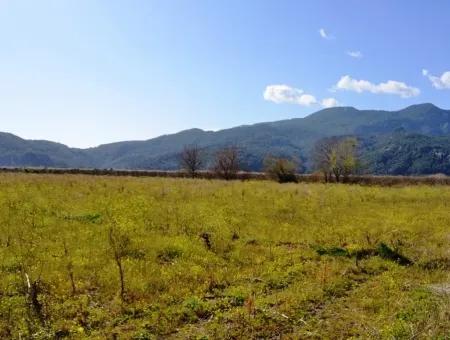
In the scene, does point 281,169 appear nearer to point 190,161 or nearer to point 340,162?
point 340,162

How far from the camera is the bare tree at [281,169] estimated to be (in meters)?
75.3

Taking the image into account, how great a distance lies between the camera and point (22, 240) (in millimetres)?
17984

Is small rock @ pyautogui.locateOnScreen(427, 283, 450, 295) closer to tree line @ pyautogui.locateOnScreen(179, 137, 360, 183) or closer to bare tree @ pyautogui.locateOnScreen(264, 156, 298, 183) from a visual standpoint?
bare tree @ pyautogui.locateOnScreen(264, 156, 298, 183)

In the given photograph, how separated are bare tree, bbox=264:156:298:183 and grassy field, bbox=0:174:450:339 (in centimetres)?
4516

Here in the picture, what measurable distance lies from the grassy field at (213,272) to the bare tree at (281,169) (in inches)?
1778

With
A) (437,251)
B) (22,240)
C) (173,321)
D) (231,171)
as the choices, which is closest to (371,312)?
(173,321)

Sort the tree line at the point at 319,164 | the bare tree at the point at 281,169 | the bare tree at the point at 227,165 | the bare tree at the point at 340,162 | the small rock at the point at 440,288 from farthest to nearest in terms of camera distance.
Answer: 1. the bare tree at the point at 227,165
2. the bare tree at the point at 340,162
3. the tree line at the point at 319,164
4. the bare tree at the point at 281,169
5. the small rock at the point at 440,288

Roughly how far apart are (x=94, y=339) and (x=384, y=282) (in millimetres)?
10211

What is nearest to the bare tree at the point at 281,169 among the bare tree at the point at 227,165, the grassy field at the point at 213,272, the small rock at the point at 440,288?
the bare tree at the point at 227,165

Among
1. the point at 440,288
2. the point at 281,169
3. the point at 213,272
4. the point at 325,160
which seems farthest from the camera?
the point at 325,160

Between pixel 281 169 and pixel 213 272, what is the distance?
6045cm

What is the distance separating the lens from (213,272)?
16.1 m

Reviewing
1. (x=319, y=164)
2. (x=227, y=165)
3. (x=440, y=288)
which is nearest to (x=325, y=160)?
(x=319, y=164)

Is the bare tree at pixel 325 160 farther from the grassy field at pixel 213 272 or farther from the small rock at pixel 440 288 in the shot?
the small rock at pixel 440 288
